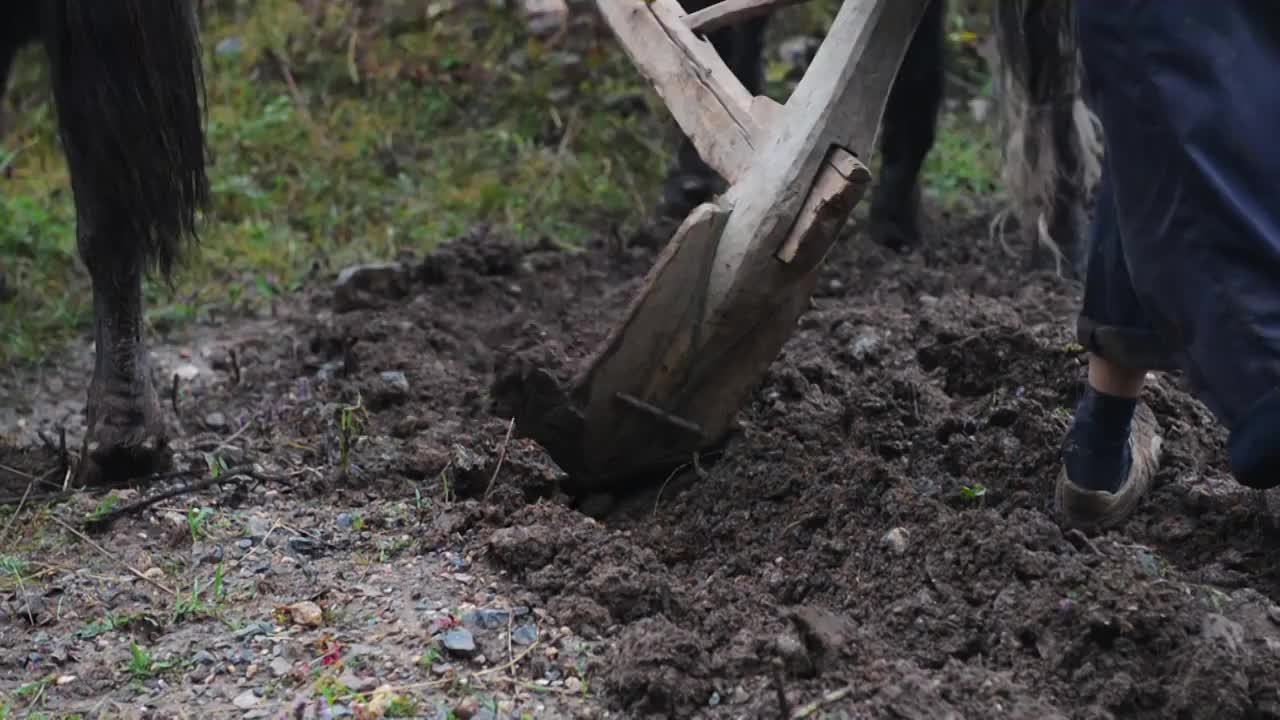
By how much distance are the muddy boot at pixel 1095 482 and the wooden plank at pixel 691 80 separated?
675mm

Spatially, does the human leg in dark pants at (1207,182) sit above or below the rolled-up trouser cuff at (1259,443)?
above

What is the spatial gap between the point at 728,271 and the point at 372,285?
1.60 m

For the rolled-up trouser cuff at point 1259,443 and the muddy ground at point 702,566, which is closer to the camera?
the rolled-up trouser cuff at point 1259,443

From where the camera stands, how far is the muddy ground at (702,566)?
1870mm

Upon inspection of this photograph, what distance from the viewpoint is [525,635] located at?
80.0 inches

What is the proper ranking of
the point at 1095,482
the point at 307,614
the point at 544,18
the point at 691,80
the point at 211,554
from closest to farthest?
the point at 307,614
the point at 1095,482
the point at 211,554
the point at 691,80
the point at 544,18

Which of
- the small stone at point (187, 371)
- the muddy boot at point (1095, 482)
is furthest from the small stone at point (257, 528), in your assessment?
the muddy boot at point (1095, 482)

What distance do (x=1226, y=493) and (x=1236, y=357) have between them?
62cm

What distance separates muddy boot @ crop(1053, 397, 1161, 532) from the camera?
2209mm

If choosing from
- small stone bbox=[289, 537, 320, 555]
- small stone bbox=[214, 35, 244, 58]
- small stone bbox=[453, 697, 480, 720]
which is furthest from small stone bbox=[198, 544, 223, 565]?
small stone bbox=[214, 35, 244, 58]

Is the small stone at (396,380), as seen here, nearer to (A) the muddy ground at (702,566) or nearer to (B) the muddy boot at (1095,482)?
(A) the muddy ground at (702,566)

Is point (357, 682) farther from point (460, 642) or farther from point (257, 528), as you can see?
point (257, 528)

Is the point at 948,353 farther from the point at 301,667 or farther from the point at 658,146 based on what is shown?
the point at 658,146

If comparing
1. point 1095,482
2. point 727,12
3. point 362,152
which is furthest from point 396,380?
point 362,152
